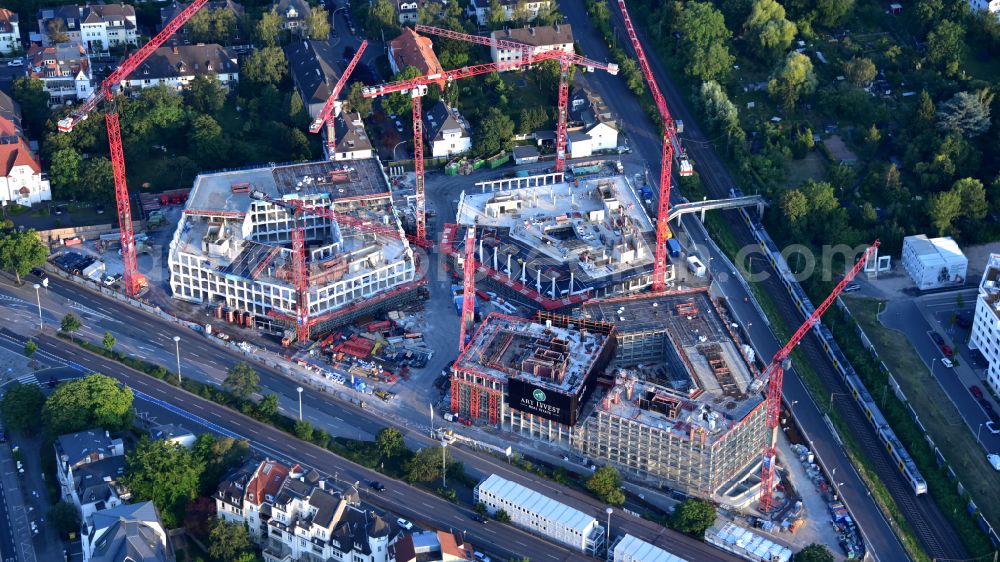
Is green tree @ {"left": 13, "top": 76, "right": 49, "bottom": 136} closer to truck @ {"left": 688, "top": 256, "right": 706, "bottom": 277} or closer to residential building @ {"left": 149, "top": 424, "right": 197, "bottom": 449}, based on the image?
residential building @ {"left": 149, "top": 424, "right": 197, "bottom": 449}

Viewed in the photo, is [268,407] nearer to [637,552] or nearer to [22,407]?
[22,407]

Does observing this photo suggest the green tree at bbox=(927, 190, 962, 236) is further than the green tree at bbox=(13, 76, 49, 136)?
No

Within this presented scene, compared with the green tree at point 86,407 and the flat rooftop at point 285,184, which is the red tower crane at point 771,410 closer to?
the flat rooftop at point 285,184

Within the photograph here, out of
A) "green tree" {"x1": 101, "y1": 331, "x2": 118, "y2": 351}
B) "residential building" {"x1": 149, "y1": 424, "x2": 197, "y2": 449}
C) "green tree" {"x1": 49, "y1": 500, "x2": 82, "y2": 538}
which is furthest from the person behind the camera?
"green tree" {"x1": 101, "y1": 331, "x2": 118, "y2": 351}

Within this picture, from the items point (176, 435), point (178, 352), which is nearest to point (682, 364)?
point (176, 435)

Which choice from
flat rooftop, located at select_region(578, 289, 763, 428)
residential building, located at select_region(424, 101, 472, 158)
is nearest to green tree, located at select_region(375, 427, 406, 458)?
flat rooftop, located at select_region(578, 289, 763, 428)
